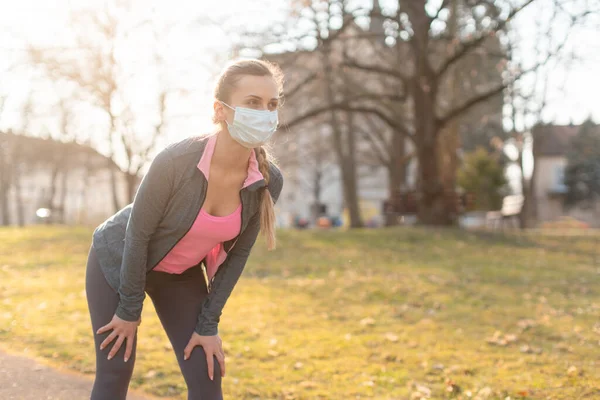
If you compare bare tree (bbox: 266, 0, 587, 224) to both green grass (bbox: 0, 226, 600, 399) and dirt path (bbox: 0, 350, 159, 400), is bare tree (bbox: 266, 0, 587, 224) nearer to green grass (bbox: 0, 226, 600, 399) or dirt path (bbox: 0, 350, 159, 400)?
green grass (bbox: 0, 226, 600, 399)

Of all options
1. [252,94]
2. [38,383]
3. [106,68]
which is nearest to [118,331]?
[252,94]

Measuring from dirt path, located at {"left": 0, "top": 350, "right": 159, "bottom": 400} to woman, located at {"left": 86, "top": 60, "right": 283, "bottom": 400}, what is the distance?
1.63m

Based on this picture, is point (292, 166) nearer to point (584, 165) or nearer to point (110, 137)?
point (110, 137)

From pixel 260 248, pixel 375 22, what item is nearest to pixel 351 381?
pixel 260 248

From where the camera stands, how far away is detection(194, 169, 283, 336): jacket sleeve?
317 cm

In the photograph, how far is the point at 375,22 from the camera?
22562mm

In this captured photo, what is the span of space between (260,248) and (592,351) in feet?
35.8

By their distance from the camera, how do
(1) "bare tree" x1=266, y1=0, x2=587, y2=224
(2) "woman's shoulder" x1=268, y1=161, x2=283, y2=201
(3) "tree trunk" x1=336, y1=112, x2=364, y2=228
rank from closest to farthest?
(2) "woman's shoulder" x1=268, y1=161, x2=283, y2=201 → (1) "bare tree" x1=266, y1=0, x2=587, y2=224 → (3) "tree trunk" x1=336, y1=112, x2=364, y2=228

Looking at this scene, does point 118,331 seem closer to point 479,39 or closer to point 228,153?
point 228,153

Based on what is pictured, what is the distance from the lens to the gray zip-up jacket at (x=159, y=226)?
2.97m

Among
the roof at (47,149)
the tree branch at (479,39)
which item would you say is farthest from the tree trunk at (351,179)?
the roof at (47,149)

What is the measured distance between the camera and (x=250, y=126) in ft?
10.1

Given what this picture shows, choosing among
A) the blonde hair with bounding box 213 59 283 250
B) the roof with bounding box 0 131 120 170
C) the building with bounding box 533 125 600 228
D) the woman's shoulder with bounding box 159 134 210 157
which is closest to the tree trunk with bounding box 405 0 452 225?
the blonde hair with bounding box 213 59 283 250

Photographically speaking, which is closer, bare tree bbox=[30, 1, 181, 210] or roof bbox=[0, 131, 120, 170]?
bare tree bbox=[30, 1, 181, 210]
